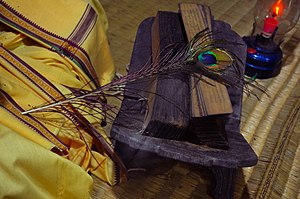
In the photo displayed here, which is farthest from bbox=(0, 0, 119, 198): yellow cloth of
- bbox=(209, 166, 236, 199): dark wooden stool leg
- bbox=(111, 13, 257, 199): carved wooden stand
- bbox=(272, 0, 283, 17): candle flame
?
bbox=(272, 0, 283, 17): candle flame

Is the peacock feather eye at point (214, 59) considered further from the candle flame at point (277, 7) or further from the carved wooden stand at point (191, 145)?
the candle flame at point (277, 7)

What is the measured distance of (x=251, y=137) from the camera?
1198 millimetres

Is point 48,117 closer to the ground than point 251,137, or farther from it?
farther from it

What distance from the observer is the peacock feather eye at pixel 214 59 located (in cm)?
94

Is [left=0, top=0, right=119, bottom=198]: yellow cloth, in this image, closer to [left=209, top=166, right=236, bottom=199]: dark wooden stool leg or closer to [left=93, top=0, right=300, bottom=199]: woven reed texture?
[left=93, top=0, right=300, bottom=199]: woven reed texture

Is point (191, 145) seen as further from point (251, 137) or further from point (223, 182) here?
point (251, 137)

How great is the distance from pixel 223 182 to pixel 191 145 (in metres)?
0.19

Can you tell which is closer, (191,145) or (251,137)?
(191,145)

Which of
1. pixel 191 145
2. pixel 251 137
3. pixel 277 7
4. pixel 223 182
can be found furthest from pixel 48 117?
pixel 277 7

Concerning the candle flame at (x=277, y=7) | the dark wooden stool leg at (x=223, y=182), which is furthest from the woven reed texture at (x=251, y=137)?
the candle flame at (x=277, y=7)

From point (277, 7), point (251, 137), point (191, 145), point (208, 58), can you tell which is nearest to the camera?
point (191, 145)

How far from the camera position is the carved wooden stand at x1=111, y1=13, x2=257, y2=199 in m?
0.81

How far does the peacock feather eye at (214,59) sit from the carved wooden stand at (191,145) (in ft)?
0.25

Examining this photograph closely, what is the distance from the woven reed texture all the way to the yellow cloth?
0.37ft
